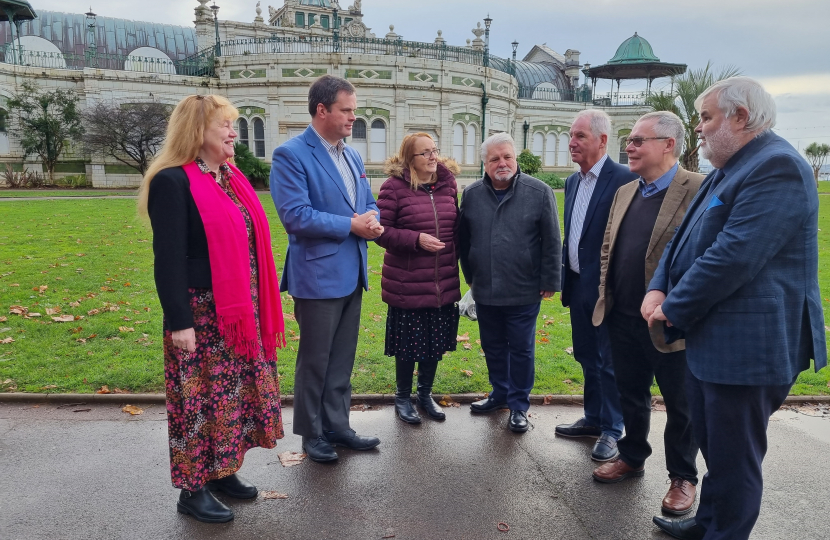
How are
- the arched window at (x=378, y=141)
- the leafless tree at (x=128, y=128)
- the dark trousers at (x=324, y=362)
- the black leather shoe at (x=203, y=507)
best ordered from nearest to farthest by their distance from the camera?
the black leather shoe at (x=203, y=507), the dark trousers at (x=324, y=362), the leafless tree at (x=128, y=128), the arched window at (x=378, y=141)

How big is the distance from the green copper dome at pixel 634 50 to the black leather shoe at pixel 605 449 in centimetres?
4990

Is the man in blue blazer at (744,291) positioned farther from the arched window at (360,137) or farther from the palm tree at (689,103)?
the arched window at (360,137)

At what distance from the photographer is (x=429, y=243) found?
4.52m

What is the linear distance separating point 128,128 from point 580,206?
32790 mm

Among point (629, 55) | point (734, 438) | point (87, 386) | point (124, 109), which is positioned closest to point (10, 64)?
point (124, 109)

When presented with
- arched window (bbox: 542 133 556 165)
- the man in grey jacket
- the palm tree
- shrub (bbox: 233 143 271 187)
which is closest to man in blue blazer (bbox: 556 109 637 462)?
the man in grey jacket

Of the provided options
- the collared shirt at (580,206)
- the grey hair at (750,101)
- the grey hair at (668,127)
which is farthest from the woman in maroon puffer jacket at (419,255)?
the grey hair at (750,101)

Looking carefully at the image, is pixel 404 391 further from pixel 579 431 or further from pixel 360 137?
pixel 360 137

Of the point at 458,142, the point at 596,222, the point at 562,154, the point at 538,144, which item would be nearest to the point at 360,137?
the point at 458,142

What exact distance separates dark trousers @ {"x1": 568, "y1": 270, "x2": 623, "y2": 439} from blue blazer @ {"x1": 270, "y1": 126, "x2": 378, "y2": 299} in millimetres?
1794

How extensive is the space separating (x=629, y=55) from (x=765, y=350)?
5284 cm

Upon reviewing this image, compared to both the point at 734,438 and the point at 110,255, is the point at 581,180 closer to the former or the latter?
the point at 734,438

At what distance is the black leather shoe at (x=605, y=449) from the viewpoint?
4.27 meters

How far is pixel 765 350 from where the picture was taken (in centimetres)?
267
